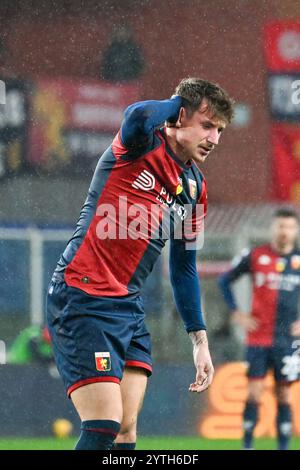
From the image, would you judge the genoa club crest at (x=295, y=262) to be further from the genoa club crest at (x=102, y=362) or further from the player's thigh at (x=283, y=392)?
the genoa club crest at (x=102, y=362)

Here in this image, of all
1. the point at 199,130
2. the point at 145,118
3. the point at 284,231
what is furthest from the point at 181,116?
the point at 284,231

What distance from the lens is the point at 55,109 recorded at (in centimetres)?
874

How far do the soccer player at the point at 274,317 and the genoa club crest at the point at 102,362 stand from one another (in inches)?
125

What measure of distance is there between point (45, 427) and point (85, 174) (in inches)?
75.6

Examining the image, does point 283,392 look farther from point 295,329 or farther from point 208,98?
point 208,98

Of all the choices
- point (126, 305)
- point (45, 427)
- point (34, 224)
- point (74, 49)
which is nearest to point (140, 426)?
point (45, 427)

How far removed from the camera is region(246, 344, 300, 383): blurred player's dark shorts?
22.1 feet

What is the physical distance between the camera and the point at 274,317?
6.89 meters

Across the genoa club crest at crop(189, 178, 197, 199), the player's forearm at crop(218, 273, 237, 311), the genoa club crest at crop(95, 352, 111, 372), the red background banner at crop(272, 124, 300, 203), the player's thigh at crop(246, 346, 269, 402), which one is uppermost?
the red background banner at crop(272, 124, 300, 203)

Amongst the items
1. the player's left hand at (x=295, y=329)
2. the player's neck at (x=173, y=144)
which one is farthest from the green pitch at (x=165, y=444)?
the player's neck at (x=173, y=144)

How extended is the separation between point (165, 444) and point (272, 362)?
115 centimetres

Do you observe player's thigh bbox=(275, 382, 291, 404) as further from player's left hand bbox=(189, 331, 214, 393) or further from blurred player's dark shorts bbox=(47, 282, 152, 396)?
blurred player's dark shorts bbox=(47, 282, 152, 396)

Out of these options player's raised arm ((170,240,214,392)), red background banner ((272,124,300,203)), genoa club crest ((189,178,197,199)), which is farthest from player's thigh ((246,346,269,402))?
genoa club crest ((189,178,197,199))

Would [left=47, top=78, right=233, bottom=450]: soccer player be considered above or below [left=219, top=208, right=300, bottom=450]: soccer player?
below
